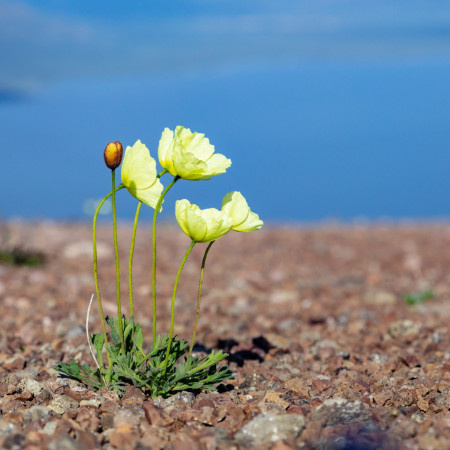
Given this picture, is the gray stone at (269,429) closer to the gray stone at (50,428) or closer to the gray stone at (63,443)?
the gray stone at (63,443)

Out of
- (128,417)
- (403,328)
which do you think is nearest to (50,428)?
(128,417)

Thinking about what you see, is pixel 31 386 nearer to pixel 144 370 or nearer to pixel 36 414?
pixel 36 414

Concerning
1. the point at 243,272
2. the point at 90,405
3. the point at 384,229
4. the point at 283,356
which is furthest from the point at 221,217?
the point at 384,229

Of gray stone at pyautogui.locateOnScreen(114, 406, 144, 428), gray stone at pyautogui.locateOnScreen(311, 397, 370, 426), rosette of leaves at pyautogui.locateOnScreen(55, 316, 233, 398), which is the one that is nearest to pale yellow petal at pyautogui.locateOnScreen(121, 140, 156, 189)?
rosette of leaves at pyautogui.locateOnScreen(55, 316, 233, 398)

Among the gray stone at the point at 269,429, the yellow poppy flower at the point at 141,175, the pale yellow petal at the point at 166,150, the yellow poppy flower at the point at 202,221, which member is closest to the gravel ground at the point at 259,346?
the gray stone at the point at 269,429

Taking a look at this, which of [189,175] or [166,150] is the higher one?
[166,150]

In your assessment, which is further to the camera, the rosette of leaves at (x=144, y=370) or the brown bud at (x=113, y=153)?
the rosette of leaves at (x=144, y=370)

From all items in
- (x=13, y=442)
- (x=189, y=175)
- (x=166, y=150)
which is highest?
(x=166, y=150)
